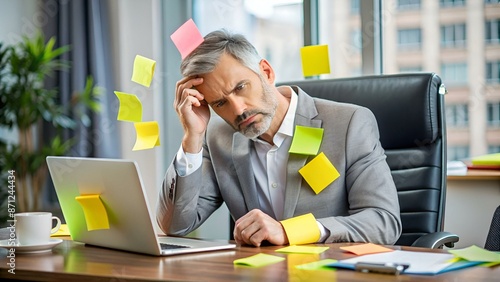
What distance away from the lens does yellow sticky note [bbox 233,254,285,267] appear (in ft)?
4.25

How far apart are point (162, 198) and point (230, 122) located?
0.29 meters

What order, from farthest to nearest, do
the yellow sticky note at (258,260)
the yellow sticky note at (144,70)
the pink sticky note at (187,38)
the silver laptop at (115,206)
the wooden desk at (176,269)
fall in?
the yellow sticky note at (144,70) → the pink sticky note at (187,38) → the silver laptop at (115,206) → the yellow sticky note at (258,260) → the wooden desk at (176,269)

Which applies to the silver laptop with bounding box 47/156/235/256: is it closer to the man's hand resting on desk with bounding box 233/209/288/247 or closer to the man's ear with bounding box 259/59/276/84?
the man's hand resting on desk with bounding box 233/209/288/247

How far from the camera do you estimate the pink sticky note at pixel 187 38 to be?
67.1 inches

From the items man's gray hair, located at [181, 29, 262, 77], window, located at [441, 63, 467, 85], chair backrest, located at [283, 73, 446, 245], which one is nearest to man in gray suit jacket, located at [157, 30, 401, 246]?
man's gray hair, located at [181, 29, 262, 77]

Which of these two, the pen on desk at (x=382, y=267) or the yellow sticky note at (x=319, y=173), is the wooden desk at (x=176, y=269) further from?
the yellow sticky note at (x=319, y=173)

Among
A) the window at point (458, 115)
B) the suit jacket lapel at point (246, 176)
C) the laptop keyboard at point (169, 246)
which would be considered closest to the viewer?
the laptop keyboard at point (169, 246)

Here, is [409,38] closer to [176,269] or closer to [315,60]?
[315,60]

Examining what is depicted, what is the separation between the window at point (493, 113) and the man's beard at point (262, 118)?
5.28 feet

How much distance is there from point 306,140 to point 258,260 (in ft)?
2.14

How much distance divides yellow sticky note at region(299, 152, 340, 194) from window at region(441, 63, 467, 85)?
1575 mm

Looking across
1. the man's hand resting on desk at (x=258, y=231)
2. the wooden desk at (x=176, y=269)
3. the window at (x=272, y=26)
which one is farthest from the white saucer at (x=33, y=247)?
the window at (x=272, y=26)

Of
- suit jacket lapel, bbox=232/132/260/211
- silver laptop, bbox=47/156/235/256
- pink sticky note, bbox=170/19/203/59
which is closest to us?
silver laptop, bbox=47/156/235/256

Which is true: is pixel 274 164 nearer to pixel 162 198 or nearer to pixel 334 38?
pixel 162 198
